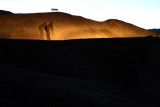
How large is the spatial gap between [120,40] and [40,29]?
7574 mm

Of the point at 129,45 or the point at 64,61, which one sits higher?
the point at 129,45

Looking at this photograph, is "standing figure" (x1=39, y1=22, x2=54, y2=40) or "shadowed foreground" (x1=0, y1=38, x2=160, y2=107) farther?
"standing figure" (x1=39, y1=22, x2=54, y2=40)

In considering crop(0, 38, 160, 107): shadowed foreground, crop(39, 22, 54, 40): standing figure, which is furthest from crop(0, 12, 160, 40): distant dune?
crop(0, 38, 160, 107): shadowed foreground

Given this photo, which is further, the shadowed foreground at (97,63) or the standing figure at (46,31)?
the standing figure at (46,31)

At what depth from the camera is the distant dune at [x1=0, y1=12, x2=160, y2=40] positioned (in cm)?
1284

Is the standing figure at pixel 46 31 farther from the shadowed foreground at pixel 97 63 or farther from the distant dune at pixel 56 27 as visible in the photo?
the shadowed foreground at pixel 97 63

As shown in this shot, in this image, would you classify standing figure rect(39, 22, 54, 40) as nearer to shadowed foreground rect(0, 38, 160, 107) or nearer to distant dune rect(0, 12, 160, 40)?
distant dune rect(0, 12, 160, 40)

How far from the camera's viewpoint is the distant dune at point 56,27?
12844 millimetres

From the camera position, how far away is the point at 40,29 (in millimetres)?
13484

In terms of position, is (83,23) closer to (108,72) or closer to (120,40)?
(120,40)

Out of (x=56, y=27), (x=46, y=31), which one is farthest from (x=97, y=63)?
(x=56, y=27)

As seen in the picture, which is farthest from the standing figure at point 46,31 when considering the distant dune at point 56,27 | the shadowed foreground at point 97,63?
the shadowed foreground at point 97,63

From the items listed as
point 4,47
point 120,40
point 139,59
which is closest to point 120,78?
point 139,59

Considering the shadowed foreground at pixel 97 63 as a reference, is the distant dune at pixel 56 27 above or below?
above
